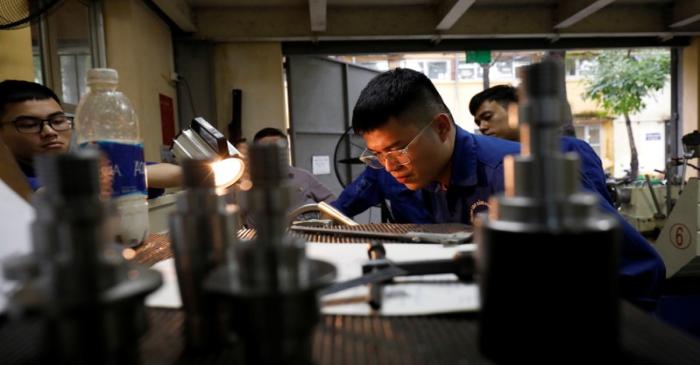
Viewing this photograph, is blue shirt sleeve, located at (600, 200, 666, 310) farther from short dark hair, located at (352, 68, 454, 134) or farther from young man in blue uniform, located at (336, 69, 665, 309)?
short dark hair, located at (352, 68, 454, 134)

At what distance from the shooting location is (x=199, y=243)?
286 millimetres

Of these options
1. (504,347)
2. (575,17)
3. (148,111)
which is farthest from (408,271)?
(575,17)

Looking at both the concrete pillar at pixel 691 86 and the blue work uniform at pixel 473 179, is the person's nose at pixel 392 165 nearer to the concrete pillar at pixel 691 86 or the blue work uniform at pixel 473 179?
the blue work uniform at pixel 473 179

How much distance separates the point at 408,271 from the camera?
50cm

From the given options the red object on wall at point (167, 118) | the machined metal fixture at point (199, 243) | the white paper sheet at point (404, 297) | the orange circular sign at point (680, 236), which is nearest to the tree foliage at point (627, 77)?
the orange circular sign at point (680, 236)

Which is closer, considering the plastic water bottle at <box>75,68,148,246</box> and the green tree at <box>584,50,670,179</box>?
the plastic water bottle at <box>75,68,148,246</box>

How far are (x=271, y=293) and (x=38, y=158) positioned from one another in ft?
0.50

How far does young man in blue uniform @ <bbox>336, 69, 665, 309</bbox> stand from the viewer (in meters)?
1.40

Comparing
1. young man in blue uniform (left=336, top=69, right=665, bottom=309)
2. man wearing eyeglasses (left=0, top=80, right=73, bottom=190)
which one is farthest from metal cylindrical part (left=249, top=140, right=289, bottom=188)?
man wearing eyeglasses (left=0, top=80, right=73, bottom=190)

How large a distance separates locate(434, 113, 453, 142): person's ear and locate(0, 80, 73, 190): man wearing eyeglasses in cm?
150

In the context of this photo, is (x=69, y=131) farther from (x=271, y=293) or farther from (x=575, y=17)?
(x=575, y=17)

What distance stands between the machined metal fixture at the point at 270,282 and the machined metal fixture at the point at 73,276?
5 centimetres

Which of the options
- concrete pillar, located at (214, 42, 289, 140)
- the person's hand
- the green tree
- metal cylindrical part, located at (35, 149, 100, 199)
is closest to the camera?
metal cylindrical part, located at (35, 149, 100, 199)

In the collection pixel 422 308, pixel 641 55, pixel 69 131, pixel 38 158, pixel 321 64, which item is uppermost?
pixel 641 55
